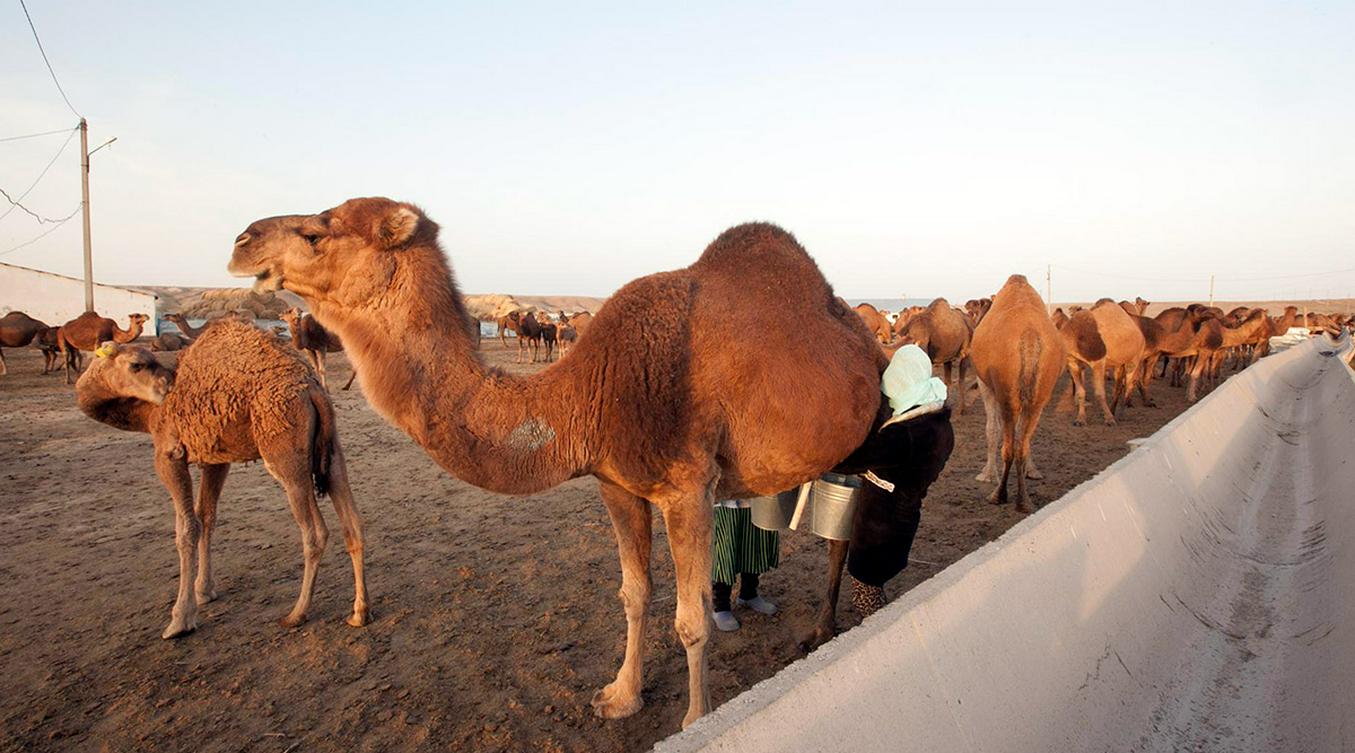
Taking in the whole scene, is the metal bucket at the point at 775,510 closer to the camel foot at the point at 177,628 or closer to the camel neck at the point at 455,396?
the camel neck at the point at 455,396

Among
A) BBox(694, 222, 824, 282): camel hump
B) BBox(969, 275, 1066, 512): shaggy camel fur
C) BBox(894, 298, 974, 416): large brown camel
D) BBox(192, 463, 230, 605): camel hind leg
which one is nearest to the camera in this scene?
BBox(694, 222, 824, 282): camel hump

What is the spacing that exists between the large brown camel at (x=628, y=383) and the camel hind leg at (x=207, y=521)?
2.86 metres

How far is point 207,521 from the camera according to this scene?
4.80 metres

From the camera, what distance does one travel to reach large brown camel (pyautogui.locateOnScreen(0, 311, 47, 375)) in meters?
19.0

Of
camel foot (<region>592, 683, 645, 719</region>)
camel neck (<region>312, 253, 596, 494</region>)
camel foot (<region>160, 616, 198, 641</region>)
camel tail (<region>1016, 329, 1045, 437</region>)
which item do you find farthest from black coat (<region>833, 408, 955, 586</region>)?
camel foot (<region>160, 616, 198, 641</region>)

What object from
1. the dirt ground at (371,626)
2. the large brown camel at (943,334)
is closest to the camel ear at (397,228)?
the dirt ground at (371,626)

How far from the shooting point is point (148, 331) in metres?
31.2

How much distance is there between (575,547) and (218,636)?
8.47 ft

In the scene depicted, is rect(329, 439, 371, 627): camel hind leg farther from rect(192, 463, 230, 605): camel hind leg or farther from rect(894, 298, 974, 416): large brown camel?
rect(894, 298, 974, 416): large brown camel

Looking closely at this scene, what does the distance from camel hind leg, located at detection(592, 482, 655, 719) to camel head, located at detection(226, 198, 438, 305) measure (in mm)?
1452

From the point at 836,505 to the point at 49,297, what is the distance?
36.6 m

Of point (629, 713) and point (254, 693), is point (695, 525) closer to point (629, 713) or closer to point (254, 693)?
point (629, 713)

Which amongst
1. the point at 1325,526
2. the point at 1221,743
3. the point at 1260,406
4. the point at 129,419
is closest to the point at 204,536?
the point at 129,419

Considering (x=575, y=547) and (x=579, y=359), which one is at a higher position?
(x=579, y=359)
